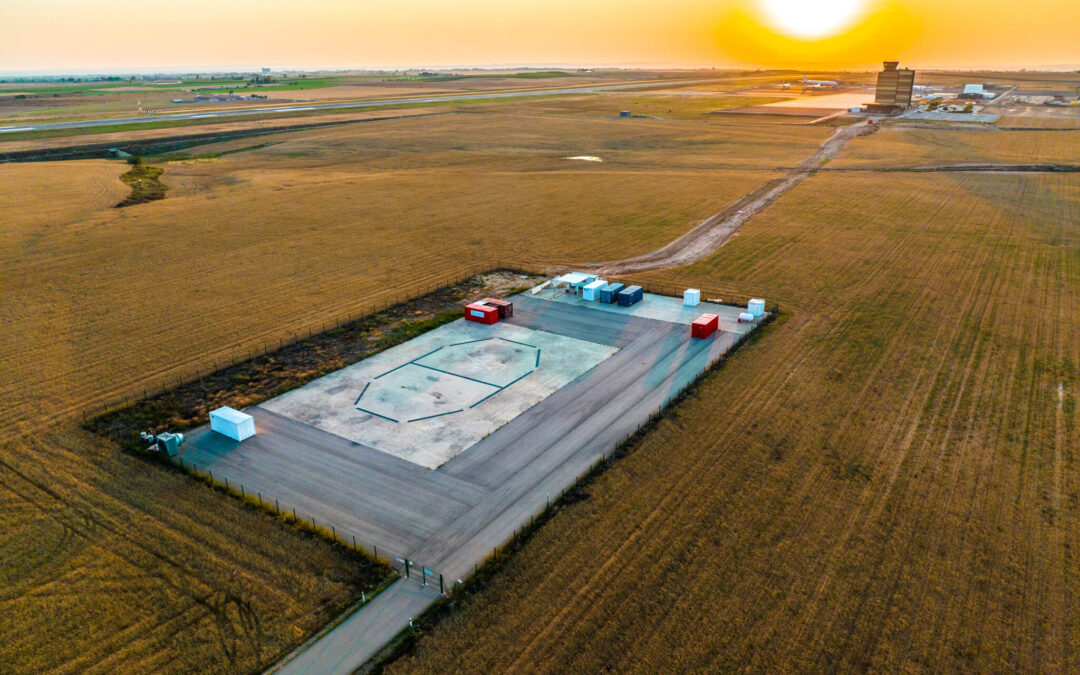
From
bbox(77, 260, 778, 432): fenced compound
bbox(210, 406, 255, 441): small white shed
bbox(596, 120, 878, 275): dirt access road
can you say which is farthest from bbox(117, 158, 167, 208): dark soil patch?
bbox(210, 406, 255, 441): small white shed

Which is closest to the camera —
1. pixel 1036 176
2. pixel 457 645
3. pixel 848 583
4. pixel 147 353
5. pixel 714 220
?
pixel 457 645

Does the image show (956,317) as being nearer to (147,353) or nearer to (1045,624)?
(1045,624)

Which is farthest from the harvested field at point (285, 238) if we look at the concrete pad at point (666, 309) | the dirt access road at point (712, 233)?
the concrete pad at point (666, 309)

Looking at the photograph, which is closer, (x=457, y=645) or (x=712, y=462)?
(x=457, y=645)

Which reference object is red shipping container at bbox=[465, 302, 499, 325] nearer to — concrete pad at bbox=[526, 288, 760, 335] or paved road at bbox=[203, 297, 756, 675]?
concrete pad at bbox=[526, 288, 760, 335]

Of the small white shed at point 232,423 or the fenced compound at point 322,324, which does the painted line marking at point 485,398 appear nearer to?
the small white shed at point 232,423

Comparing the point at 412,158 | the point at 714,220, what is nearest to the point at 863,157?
the point at 714,220

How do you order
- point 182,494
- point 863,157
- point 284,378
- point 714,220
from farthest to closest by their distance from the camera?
1. point 863,157
2. point 714,220
3. point 284,378
4. point 182,494
